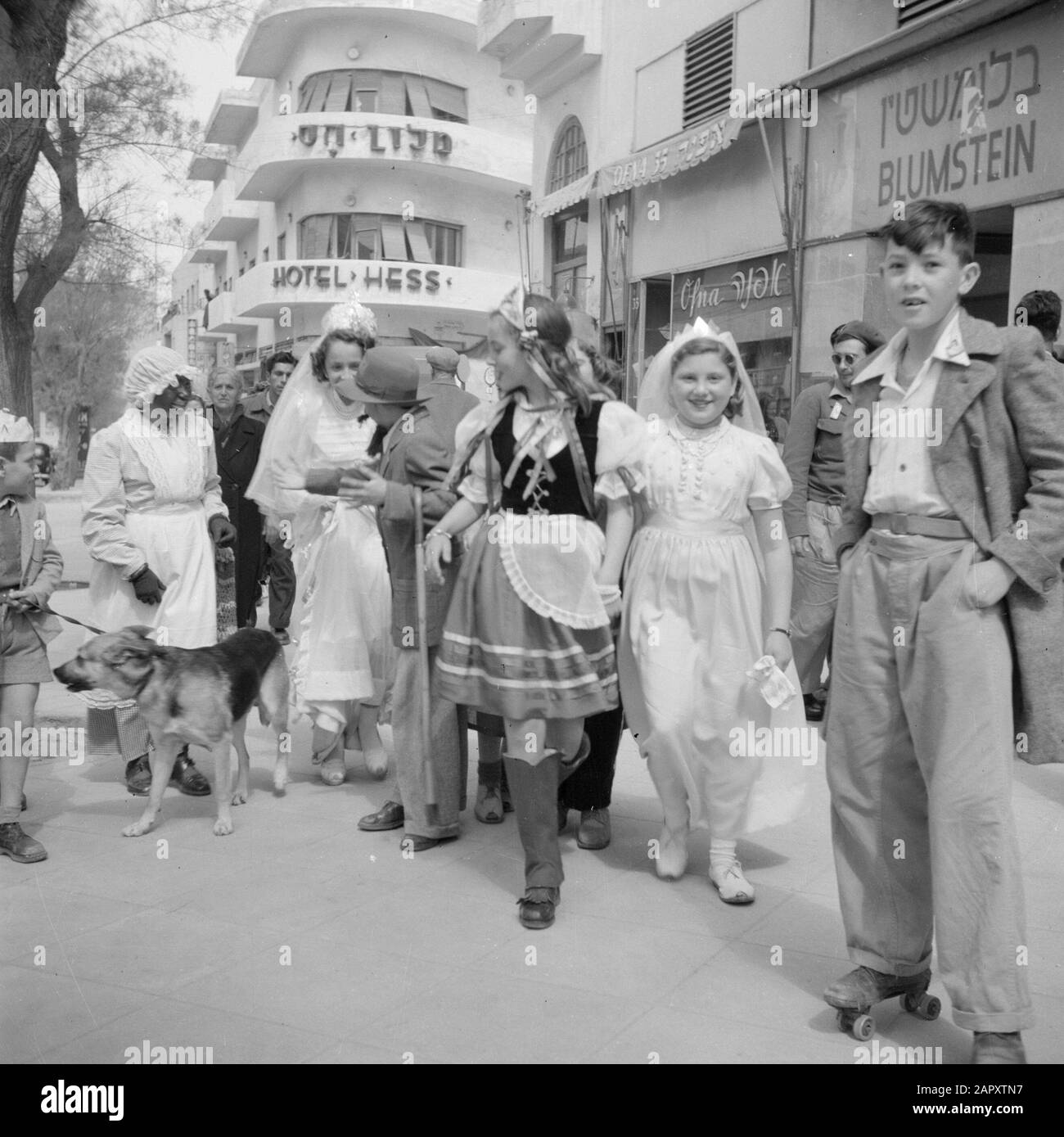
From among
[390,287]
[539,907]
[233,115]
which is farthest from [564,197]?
[233,115]

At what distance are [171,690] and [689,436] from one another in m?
2.32

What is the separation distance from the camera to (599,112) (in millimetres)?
17031

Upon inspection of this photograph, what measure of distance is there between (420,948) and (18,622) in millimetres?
2096

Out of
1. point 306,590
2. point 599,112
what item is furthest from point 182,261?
point 306,590

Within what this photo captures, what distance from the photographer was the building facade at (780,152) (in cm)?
939

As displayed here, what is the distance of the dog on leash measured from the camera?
202 inches

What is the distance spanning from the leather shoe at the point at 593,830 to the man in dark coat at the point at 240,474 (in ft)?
15.3

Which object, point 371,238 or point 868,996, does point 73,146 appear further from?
point 371,238

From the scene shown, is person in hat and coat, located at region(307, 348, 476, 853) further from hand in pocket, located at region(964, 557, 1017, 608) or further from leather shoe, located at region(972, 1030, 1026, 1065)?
leather shoe, located at region(972, 1030, 1026, 1065)

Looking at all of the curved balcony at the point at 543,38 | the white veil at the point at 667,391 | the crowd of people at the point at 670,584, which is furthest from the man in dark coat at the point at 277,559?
the curved balcony at the point at 543,38

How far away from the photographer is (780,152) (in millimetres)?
12406

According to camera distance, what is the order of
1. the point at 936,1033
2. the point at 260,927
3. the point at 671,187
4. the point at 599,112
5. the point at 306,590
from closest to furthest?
the point at 936,1033 → the point at 260,927 → the point at 306,590 → the point at 671,187 → the point at 599,112

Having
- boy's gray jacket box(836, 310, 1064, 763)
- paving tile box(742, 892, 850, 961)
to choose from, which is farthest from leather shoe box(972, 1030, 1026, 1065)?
paving tile box(742, 892, 850, 961)
